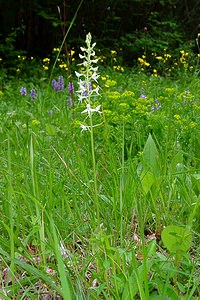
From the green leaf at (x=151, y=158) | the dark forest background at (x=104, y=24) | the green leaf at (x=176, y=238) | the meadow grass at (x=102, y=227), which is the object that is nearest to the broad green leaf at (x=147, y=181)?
the meadow grass at (x=102, y=227)

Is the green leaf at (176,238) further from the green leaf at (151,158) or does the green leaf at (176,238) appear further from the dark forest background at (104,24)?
the dark forest background at (104,24)

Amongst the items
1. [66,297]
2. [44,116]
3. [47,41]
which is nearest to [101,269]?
[66,297]

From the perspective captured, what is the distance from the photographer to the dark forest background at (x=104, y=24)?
846 cm

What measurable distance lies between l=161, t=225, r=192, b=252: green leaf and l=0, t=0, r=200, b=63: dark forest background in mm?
6989

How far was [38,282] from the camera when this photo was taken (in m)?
1.19

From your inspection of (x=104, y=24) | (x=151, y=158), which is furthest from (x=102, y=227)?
→ (x=104, y=24)

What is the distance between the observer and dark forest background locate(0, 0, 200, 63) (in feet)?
27.8

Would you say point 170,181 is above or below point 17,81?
above

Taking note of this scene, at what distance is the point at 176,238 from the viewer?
1185mm

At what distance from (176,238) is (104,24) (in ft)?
30.6

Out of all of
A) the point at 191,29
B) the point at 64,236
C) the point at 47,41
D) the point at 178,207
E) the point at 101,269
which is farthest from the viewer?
the point at 191,29

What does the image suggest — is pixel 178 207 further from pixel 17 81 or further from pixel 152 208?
pixel 17 81

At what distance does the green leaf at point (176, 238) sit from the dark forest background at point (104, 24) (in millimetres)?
6989

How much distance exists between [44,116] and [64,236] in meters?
2.22
